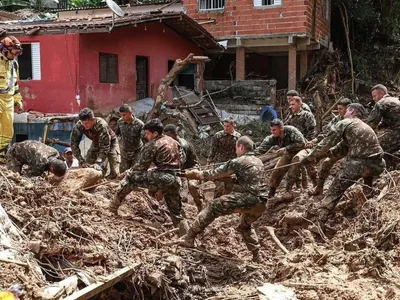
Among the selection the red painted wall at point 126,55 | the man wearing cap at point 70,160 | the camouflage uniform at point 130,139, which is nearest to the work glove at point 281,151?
the camouflage uniform at point 130,139

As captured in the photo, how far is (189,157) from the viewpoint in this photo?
8641 millimetres

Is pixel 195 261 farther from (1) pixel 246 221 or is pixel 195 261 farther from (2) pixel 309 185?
(2) pixel 309 185

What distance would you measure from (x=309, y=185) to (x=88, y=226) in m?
5.11

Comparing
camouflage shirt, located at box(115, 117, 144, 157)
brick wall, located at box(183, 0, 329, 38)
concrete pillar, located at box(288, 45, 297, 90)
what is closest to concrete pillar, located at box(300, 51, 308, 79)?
brick wall, located at box(183, 0, 329, 38)

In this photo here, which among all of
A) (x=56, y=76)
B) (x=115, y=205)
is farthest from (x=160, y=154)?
(x=56, y=76)

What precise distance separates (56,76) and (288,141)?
26.7 ft

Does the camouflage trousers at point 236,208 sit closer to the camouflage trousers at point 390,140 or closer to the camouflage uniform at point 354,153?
the camouflage uniform at point 354,153

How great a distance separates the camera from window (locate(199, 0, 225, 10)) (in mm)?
17719

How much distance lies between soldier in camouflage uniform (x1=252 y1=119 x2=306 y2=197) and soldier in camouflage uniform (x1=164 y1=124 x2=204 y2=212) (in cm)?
112

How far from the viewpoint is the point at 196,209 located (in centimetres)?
948

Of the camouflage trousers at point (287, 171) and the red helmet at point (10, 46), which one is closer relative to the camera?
the red helmet at point (10, 46)

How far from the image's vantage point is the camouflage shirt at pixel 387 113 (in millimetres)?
8359

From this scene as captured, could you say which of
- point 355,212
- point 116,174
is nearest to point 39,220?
point 116,174

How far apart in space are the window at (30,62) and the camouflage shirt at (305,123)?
834 cm
